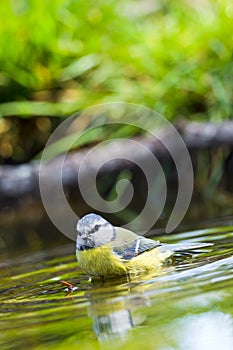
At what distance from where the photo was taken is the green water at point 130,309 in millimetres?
2322

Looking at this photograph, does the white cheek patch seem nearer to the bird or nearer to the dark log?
the bird

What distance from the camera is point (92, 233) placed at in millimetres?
3662

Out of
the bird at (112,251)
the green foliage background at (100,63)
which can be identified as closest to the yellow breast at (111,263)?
the bird at (112,251)

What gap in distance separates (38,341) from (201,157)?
4.91 metres

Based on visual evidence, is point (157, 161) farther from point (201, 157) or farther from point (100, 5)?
point (100, 5)

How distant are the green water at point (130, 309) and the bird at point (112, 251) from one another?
0.07 meters

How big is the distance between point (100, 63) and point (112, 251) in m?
4.90

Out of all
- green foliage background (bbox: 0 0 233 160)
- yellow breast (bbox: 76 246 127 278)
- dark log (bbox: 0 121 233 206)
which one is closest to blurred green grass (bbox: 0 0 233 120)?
green foliage background (bbox: 0 0 233 160)

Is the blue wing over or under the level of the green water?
over

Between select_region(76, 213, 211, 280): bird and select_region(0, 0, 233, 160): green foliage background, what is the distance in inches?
161

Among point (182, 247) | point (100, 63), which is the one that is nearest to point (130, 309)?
point (182, 247)

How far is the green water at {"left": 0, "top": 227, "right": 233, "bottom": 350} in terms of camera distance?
232 centimetres

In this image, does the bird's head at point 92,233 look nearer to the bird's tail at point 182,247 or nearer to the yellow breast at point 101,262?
the yellow breast at point 101,262

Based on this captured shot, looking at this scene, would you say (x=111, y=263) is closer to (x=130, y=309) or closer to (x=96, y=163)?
(x=130, y=309)
